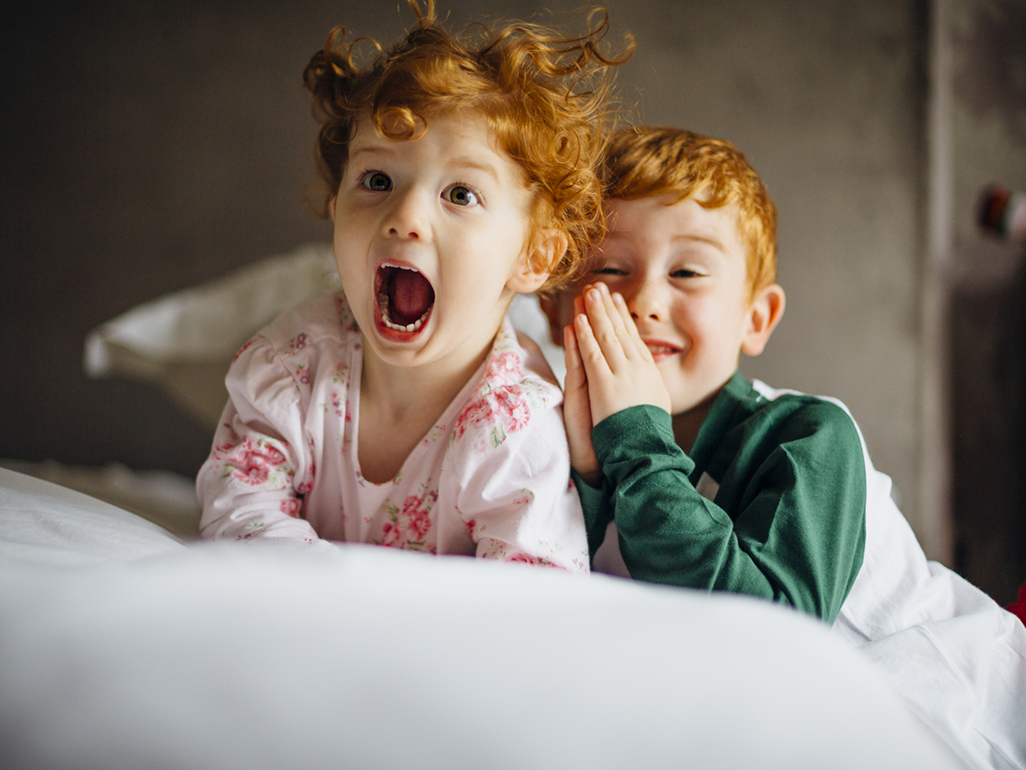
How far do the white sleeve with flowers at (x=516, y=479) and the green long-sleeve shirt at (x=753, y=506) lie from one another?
0.16ft

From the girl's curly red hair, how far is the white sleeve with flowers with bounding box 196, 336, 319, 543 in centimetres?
28

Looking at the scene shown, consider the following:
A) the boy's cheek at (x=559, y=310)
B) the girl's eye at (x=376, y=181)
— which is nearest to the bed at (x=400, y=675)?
the girl's eye at (x=376, y=181)

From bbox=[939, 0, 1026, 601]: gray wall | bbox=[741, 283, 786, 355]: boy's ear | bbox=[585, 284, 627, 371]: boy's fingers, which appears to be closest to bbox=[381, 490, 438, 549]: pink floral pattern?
bbox=[585, 284, 627, 371]: boy's fingers

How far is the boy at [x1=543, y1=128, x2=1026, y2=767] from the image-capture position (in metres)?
0.63

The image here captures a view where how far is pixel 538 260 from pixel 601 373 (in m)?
0.16

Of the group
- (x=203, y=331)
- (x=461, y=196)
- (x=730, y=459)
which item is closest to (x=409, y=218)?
(x=461, y=196)

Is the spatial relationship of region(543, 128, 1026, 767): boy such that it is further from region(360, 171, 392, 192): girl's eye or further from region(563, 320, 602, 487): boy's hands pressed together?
region(360, 171, 392, 192): girl's eye

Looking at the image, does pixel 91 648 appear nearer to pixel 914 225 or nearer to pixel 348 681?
pixel 348 681

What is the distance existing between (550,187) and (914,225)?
4.23ft

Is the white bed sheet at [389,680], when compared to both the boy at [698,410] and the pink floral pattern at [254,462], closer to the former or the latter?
the boy at [698,410]

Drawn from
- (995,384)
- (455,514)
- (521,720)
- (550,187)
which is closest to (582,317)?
(550,187)

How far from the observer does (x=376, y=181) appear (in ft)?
2.38

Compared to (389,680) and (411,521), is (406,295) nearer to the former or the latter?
(411,521)

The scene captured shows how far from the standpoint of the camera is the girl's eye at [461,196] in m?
0.70
